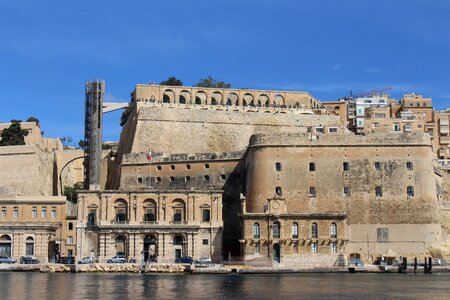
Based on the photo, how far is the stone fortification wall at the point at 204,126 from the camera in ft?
247

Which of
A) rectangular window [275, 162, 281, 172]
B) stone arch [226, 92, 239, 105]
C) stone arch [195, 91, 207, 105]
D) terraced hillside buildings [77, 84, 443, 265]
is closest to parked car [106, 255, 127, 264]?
terraced hillside buildings [77, 84, 443, 265]

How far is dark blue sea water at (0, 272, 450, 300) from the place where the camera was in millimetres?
39781

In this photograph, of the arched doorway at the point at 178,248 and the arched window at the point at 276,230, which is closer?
the arched window at the point at 276,230

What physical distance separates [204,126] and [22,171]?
60.3ft

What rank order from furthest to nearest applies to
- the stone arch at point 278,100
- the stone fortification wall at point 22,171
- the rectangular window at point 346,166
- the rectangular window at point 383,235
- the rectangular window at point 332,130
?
the stone arch at point 278,100 → the stone fortification wall at point 22,171 → the rectangular window at point 332,130 → the rectangular window at point 346,166 → the rectangular window at point 383,235

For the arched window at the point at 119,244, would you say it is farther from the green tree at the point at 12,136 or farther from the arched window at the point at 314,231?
→ the green tree at the point at 12,136

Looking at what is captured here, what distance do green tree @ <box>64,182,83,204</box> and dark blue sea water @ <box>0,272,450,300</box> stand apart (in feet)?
85.8

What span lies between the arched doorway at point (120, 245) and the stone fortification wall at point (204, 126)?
1474cm

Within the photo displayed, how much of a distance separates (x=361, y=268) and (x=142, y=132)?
92.8 ft

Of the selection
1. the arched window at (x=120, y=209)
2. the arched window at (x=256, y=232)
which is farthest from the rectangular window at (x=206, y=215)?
the arched window at (x=120, y=209)

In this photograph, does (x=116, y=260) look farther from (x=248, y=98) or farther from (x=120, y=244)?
(x=248, y=98)

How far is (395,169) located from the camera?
60438 mm

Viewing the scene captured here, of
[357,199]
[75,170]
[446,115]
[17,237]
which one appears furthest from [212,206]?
[446,115]

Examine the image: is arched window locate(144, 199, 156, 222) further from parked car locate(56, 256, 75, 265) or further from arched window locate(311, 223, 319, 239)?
arched window locate(311, 223, 319, 239)
